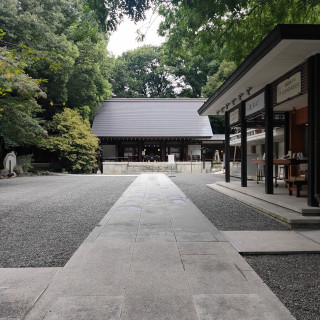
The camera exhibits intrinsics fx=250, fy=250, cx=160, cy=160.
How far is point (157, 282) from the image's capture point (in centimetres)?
232

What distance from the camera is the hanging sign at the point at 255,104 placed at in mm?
7280

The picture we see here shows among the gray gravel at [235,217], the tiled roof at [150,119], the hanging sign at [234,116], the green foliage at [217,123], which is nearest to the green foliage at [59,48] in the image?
the tiled roof at [150,119]

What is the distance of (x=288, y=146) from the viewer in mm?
9945

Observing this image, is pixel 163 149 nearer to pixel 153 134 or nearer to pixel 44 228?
pixel 153 134

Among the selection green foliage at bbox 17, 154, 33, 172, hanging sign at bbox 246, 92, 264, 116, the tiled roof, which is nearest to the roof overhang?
hanging sign at bbox 246, 92, 264, 116

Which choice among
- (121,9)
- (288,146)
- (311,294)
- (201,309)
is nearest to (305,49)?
(121,9)

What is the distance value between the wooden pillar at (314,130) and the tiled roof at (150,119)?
20.3 metres

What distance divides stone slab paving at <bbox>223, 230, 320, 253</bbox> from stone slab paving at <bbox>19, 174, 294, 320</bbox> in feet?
0.79

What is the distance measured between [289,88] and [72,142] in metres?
17.3

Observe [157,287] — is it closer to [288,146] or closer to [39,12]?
[288,146]

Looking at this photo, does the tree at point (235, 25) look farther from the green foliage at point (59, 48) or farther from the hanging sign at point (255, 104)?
the green foliage at point (59, 48)

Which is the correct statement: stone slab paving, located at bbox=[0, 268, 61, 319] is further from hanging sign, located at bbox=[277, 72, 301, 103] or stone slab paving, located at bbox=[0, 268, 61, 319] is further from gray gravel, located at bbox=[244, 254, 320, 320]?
hanging sign, located at bbox=[277, 72, 301, 103]

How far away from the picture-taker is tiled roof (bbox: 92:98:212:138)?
84.8 feet

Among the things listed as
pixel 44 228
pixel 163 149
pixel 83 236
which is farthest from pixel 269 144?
pixel 163 149
